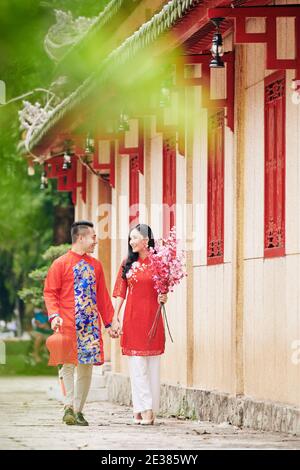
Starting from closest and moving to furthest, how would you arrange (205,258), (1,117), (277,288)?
(277,288), (205,258), (1,117)

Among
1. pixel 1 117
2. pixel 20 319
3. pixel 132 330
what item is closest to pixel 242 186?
pixel 132 330

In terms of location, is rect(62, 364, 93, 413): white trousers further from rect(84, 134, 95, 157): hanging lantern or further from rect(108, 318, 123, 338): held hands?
rect(84, 134, 95, 157): hanging lantern

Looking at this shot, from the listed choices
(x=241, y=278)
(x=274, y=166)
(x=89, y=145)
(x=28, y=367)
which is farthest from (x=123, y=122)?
(x=28, y=367)

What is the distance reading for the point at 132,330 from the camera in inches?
711

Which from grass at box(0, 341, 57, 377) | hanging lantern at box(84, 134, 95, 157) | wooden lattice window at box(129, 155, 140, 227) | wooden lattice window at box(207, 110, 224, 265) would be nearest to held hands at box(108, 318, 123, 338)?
wooden lattice window at box(207, 110, 224, 265)

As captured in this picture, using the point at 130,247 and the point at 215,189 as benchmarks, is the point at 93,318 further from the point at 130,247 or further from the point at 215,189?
the point at 215,189

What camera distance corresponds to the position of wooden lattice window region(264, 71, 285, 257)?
16.4 metres

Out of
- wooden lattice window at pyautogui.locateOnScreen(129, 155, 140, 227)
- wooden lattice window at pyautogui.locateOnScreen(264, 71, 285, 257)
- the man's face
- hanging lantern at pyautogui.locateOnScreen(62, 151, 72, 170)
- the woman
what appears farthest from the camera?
hanging lantern at pyautogui.locateOnScreen(62, 151, 72, 170)

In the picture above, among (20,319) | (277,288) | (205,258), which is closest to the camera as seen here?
(277,288)

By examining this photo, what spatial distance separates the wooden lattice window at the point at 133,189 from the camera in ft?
79.4
